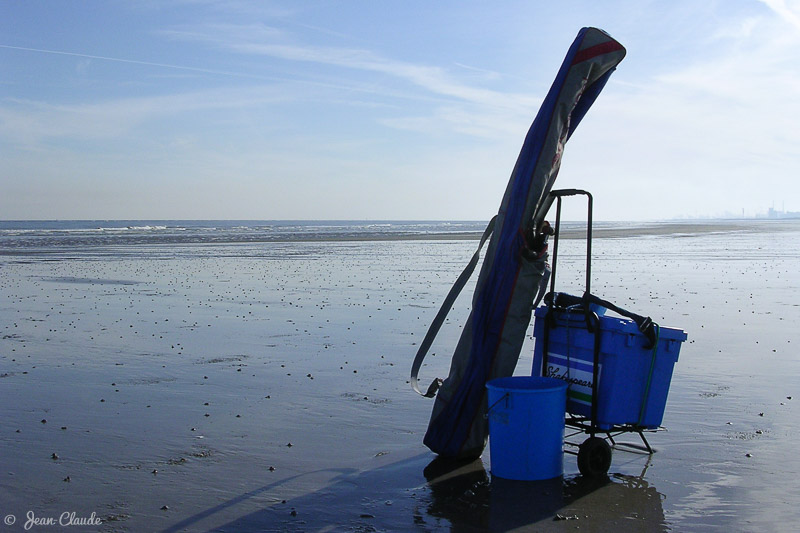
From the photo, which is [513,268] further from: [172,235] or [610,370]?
[172,235]

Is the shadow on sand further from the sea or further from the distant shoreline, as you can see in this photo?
the distant shoreline

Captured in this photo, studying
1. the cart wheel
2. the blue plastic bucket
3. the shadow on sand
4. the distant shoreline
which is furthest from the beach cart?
the distant shoreline

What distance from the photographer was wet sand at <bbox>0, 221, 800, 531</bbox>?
16.0 feet

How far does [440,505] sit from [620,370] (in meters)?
1.66

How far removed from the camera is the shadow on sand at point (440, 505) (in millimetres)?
4656

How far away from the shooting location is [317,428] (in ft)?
22.2

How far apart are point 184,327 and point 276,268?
515 inches

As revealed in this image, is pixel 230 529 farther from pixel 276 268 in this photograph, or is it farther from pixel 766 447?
pixel 276 268

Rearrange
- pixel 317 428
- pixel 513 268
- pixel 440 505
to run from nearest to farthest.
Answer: pixel 440 505 → pixel 513 268 → pixel 317 428

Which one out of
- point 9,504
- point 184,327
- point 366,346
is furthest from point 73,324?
point 9,504

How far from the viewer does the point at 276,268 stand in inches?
1003

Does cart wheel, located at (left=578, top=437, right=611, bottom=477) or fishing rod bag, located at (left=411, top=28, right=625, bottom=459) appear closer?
cart wheel, located at (left=578, top=437, right=611, bottom=477)

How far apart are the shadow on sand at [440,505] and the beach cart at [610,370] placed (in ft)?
1.28

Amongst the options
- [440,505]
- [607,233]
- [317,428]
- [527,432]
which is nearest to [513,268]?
[527,432]
